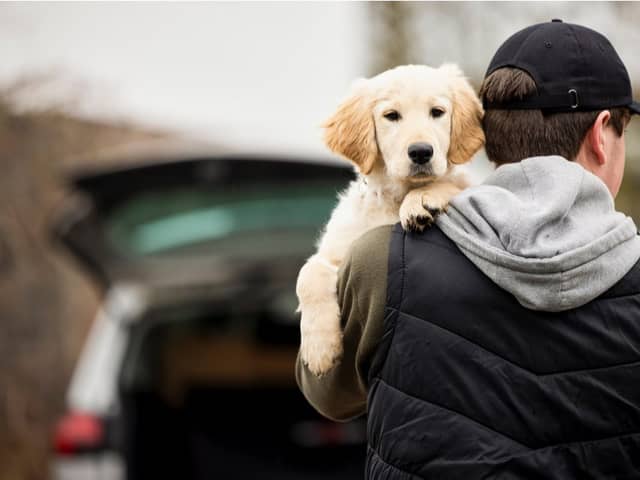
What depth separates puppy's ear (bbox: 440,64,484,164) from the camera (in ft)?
7.72

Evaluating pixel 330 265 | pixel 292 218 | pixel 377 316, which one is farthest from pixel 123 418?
pixel 377 316

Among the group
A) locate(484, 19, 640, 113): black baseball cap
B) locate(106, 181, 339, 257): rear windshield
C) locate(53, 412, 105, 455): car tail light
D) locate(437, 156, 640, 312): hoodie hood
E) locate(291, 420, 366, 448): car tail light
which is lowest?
locate(291, 420, 366, 448): car tail light

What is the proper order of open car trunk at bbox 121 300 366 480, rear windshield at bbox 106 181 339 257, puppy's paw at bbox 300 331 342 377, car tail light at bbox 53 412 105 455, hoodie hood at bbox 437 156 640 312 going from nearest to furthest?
hoodie hood at bbox 437 156 640 312 < puppy's paw at bbox 300 331 342 377 < car tail light at bbox 53 412 105 455 < rear windshield at bbox 106 181 339 257 < open car trunk at bbox 121 300 366 480

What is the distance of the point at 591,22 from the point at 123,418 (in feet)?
11.2

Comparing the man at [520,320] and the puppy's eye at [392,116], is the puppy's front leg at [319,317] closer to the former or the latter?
the man at [520,320]

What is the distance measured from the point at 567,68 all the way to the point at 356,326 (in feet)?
2.18

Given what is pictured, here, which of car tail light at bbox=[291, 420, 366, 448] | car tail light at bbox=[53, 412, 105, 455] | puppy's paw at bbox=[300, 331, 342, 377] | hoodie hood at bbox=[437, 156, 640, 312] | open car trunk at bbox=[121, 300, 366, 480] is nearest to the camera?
hoodie hood at bbox=[437, 156, 640, 312]

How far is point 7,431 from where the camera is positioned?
25.1 ft

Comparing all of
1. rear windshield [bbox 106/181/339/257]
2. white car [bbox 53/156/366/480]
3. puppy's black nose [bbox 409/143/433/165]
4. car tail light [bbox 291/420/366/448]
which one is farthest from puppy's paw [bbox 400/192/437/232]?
car tail light [bbox 291/420/366/448]

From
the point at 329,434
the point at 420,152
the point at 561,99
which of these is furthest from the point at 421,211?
the point at 329,434

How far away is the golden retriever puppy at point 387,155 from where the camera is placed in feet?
7.70

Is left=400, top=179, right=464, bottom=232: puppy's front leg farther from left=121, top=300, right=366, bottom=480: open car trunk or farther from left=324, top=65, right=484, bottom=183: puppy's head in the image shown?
left=121, top=300, right=366, bottom=480: open car trunk

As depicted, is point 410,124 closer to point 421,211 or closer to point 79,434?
point 421,211

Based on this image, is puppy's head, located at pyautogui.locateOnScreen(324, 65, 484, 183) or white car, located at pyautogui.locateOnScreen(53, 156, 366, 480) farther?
white car, located at pyautogui.locateOnScreen(53, 156, 366, 480)
